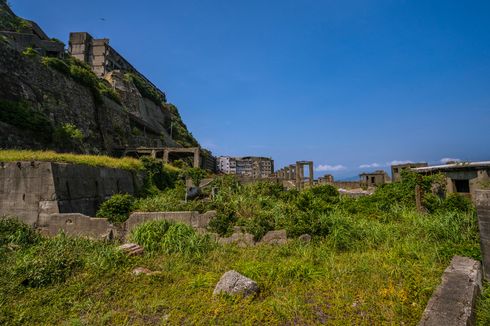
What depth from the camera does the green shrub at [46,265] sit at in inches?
186

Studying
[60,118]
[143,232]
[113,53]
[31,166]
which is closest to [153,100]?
[113,53]

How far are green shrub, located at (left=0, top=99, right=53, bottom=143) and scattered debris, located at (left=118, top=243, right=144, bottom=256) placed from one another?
12778 mm

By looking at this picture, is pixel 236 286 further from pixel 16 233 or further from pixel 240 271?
pixel 16 233

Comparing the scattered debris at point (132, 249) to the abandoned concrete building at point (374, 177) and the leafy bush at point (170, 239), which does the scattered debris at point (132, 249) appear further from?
the abandoned concrete building at point (374, 177)

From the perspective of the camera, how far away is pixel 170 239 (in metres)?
6.77

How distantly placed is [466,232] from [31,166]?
1314cm

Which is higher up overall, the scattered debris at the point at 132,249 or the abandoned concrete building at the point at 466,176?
the abandoned concrete building at the point at 466,176

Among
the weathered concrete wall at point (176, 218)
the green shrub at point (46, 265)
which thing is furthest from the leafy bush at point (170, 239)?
the green shrub at point (46, 265)

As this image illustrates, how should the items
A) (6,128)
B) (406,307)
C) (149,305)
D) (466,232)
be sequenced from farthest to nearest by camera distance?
(6,128)
(466,232)
(149,305)
(406,307)

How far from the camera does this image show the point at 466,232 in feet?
21.1

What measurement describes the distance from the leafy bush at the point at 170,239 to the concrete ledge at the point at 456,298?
4.68m

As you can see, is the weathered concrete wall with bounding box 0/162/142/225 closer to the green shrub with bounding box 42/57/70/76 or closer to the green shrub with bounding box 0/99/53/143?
the green shrub with bounding box 0/99/53/143

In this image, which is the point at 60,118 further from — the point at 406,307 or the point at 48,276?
the point at 406,307

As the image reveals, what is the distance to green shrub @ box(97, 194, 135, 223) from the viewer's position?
29.2 feet
